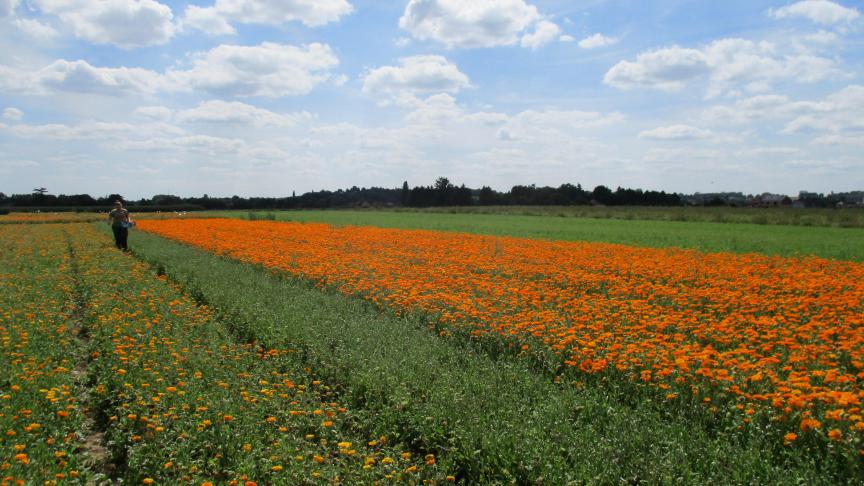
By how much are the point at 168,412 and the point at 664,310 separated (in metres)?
8.09

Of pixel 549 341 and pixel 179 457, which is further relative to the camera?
pixel 549 341

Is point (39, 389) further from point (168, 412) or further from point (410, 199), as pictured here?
point (410, 199)

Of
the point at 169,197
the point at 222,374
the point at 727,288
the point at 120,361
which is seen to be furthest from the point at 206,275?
the point at 169,197

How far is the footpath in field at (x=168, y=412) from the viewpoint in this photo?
4.56 meters

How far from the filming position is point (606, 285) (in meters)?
12.7

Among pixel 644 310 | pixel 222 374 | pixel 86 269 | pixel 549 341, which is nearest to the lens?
pixel 222 374

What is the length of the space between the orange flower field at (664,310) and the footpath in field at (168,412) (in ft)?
10.0

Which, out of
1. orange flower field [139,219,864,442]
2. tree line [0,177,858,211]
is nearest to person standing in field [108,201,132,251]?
orange flower field [139,219,864,442]

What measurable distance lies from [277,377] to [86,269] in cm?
1219

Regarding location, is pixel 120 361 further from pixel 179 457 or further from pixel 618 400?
pixel 618 400

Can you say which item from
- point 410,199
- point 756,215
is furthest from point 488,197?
point 756,215

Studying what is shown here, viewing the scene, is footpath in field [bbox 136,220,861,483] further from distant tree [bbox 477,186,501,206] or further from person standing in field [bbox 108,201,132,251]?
distant tree [bbox 477,186,501,206]

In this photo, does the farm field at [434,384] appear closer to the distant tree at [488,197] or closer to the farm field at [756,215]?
the farm field at [756,215]

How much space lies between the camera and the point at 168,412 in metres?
5.43
